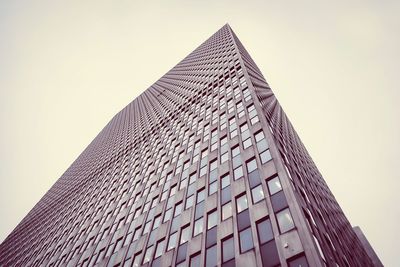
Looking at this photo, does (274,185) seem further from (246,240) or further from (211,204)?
(211,204)

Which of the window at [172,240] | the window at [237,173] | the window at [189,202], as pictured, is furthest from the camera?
the window at [189,202]

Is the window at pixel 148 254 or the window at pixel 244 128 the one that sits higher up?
the window at pixel 244 128

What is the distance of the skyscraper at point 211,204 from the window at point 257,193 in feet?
0.32

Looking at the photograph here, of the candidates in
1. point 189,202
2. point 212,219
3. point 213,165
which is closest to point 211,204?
point 212,219

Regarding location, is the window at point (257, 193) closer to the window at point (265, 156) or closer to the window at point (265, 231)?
the window at point (265, 231)

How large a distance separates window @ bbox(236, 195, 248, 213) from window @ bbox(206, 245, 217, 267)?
123 inches

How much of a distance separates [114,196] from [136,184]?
5185 millimetres

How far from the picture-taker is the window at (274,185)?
68.1 ft

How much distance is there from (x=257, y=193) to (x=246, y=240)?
384 centimetres

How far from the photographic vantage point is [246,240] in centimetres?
1880

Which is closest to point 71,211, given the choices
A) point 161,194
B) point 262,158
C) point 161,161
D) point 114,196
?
point 114,196

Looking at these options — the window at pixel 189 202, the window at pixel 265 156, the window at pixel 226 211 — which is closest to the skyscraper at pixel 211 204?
the window at pixel 265 156

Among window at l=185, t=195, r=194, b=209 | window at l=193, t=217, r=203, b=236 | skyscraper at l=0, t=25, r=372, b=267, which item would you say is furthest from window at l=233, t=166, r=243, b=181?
window at l=185, t=195, r=194, b=209

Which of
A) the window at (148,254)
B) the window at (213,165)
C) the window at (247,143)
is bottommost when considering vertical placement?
the window at (148,254)
